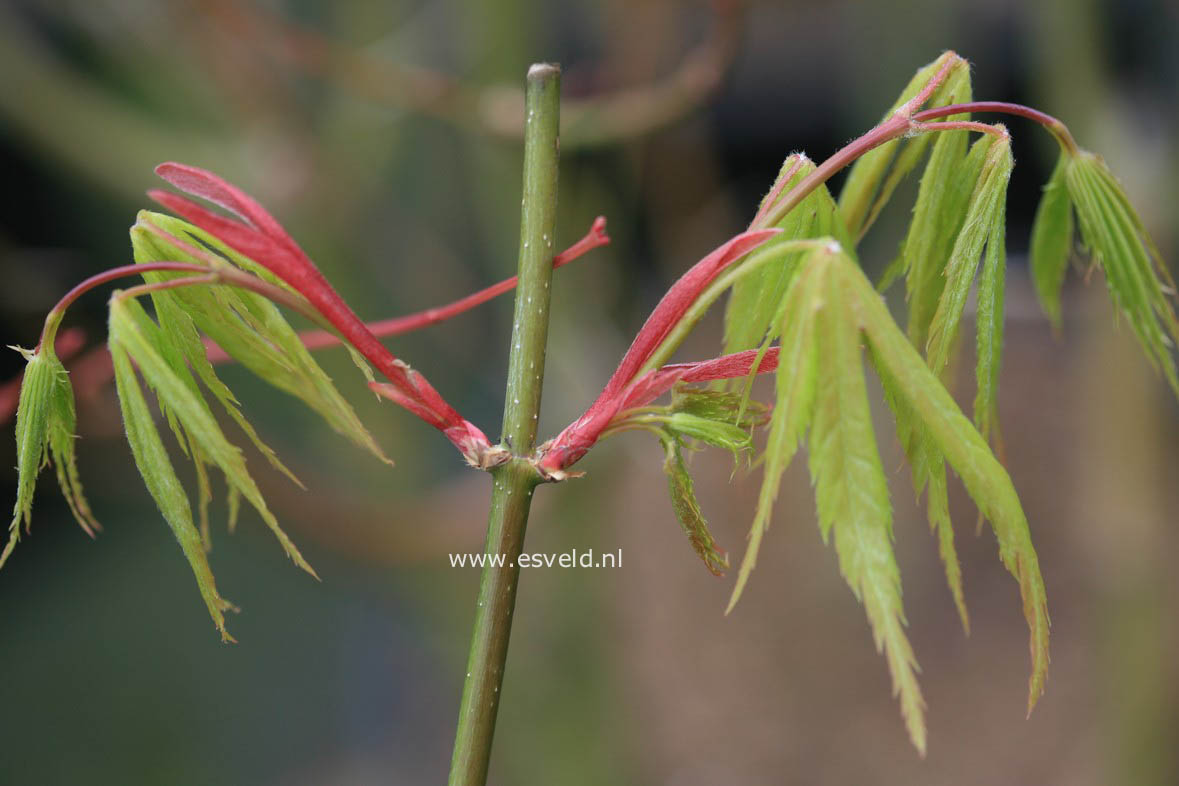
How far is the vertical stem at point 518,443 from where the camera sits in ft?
0.99

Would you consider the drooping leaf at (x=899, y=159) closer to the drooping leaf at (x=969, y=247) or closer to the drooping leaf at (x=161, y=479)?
the drooping leaf at (x=969, y=247)

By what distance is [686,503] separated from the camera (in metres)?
0.31

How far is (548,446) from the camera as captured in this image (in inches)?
Result: 12.4

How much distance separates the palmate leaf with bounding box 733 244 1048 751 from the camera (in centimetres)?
25

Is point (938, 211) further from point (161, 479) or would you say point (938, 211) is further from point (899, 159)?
point (161, 479)

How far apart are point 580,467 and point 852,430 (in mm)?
921

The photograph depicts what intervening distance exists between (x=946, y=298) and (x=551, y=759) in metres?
1.13

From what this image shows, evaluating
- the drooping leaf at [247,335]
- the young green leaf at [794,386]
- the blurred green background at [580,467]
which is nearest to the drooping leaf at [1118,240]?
the young green leaf at [794,386]

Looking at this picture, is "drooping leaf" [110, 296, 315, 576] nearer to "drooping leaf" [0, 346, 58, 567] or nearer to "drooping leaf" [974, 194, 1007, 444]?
"drooping leaf" [0, 346, 58, 567]

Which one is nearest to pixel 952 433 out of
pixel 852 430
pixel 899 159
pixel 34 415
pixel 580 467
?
pixel 852 430

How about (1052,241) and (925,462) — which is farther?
(1052,241)

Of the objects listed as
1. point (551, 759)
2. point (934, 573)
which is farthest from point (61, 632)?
point (934, 573)

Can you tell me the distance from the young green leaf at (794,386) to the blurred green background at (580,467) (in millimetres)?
641

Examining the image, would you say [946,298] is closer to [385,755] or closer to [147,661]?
[147,661]
